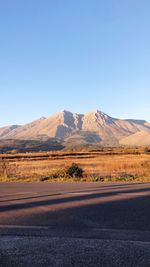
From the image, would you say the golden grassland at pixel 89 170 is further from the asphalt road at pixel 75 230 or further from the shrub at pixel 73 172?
the asphalt road at pixel 75 230

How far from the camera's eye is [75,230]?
8578mm

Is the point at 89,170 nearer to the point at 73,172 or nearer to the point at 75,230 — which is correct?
the point at 73,172

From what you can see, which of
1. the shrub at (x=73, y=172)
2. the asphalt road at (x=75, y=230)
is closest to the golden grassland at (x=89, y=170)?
the shrub at (x=73, y=172)

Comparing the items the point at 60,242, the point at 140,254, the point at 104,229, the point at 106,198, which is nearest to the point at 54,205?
the point at 106,198

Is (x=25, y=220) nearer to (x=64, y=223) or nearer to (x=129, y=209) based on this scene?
(x=64, y=223)

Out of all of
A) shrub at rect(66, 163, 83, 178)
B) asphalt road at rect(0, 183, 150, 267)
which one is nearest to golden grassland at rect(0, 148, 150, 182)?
shrub at rect(66, 163, 83, 178)

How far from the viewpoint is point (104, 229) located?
8.56 meters

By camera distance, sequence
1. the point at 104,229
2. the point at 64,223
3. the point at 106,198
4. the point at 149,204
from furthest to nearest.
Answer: the point at 106,198
the point at 149,204
the point at 64,223
the point at 104,229

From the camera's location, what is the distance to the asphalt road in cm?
654

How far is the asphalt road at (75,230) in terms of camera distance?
6.54 m

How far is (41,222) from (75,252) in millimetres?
2725

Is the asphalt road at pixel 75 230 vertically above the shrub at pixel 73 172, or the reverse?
the shrub at pixel 73 172

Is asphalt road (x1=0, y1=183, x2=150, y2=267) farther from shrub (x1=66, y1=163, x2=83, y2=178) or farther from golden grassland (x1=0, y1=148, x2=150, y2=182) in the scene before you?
shrub (x1=66, y1=163, x2=83, y2=178)

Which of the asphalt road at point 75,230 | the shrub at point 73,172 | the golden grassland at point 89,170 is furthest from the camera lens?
the shrub at point 73,172
